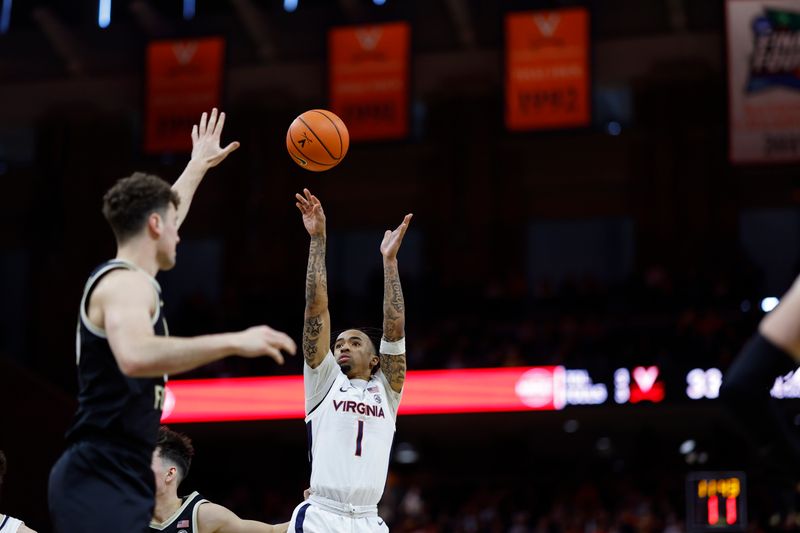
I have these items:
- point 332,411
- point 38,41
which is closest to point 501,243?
point 38,41

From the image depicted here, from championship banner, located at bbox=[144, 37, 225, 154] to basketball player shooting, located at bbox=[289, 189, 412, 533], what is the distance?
14.3 metres

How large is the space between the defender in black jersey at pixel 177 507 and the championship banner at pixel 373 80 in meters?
13.7

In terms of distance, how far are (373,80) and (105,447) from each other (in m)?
16.2

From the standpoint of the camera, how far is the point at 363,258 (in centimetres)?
2566

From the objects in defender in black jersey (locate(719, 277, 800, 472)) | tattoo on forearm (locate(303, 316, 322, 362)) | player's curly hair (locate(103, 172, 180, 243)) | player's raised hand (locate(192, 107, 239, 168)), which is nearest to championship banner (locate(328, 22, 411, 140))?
tattoo on forearm (locate(303, 316, 322, 362))

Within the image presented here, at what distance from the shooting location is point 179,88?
69.0 ft

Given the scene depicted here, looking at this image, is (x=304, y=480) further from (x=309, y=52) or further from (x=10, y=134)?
(x=10, y=134)

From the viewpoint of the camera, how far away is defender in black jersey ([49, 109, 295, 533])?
167 inches

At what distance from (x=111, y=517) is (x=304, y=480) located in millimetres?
17649

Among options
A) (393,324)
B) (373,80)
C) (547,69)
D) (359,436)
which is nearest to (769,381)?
(359,436)

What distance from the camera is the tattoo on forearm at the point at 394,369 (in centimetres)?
695

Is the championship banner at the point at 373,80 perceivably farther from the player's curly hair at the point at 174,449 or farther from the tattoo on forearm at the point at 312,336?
the player's curly hair at the point at 174,449

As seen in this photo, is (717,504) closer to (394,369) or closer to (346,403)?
(394,369)

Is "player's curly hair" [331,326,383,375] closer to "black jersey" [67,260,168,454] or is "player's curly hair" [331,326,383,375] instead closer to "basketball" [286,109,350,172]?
"basketball" [286,109,350,172]
